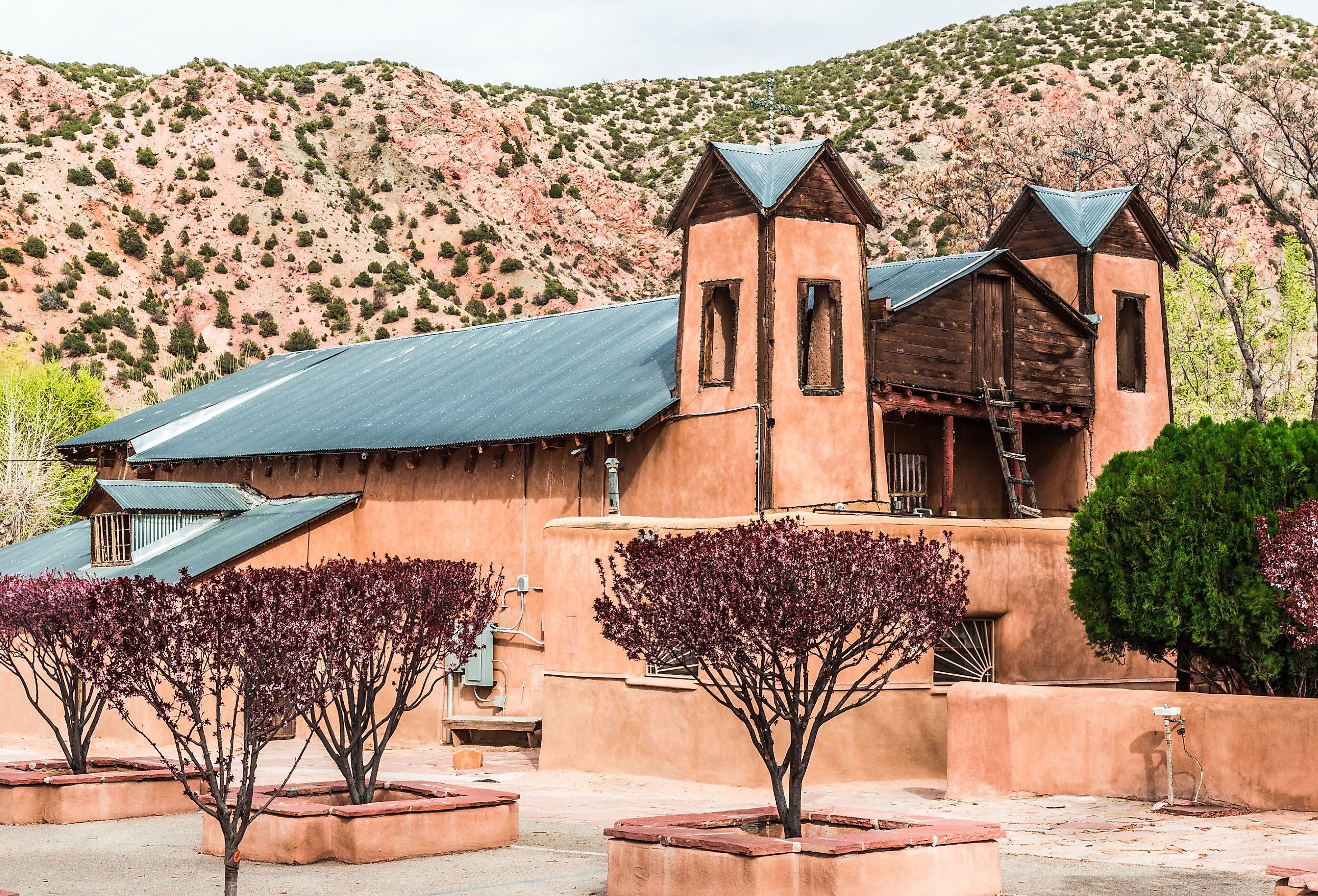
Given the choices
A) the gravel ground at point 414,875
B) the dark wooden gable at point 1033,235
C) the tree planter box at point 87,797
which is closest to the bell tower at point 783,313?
the dark wooden gable at point 1033,235

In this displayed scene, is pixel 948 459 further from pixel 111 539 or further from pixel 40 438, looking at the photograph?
pixel 40 438

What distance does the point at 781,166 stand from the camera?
977 inches

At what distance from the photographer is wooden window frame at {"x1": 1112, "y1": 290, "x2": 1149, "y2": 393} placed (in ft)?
96.6

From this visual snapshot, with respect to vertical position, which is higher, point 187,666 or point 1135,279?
point 1135,279

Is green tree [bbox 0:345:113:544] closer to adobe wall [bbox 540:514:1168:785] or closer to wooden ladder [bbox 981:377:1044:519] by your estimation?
adobe wall [bbox 540:514:1168:785]

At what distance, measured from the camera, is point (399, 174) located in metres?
91.3

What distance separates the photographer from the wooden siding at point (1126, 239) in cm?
2908

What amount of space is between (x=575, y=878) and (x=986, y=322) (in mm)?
17162

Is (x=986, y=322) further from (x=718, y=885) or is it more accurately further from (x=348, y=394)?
(x=718, y=885)

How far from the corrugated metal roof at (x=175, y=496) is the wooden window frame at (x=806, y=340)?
1488 cm

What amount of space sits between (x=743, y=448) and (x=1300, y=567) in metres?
11.8

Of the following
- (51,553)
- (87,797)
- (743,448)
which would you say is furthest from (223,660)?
(51,553)

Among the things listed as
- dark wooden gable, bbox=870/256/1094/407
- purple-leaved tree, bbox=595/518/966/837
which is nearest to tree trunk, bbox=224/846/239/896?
purple-leaved tree, bbox=595/518/966/837

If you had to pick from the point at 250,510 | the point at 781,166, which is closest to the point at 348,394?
the point at 250,510
